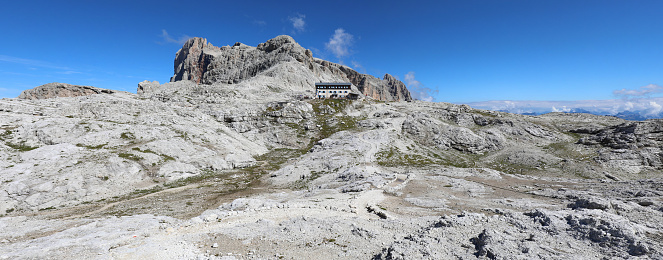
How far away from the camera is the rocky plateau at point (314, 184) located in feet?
73.0

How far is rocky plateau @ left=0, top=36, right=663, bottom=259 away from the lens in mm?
22250

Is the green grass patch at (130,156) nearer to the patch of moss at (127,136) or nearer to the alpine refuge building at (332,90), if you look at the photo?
the patch of moss at (127,136)

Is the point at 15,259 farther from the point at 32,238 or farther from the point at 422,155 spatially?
the point at 422,155

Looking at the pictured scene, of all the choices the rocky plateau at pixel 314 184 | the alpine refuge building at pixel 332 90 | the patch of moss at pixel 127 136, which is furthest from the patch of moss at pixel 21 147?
the alpine refuge building at pixel 332 90

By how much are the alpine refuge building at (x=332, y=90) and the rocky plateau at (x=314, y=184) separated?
33846mm

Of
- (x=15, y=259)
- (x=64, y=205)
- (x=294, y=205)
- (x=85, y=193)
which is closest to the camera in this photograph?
(x=15, y=259)

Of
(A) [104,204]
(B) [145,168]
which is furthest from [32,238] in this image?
(B) [145,168]

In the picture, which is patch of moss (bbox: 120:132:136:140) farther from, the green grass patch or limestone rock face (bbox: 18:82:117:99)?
limestone rock face (bbox: 18:82:117:99)

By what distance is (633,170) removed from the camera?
72.4m

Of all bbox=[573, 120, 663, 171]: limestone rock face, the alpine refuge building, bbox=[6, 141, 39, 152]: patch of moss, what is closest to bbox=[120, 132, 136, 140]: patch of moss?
bbox=[6, 141, 39, 152]: patch of moss

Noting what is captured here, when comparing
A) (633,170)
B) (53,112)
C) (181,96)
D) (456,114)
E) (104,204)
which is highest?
(181,96)

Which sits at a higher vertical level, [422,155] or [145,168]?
[145,168]

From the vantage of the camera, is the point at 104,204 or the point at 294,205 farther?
the point at 104,204

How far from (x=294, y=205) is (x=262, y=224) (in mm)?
8147
